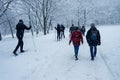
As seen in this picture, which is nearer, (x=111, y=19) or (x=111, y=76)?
(x=111, y=76)

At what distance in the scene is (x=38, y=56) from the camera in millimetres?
12617

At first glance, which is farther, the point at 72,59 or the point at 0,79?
the point at 72,59

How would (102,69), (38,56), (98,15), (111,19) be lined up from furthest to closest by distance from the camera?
(111,19) → (98,15) → (38,56) → (102,69)

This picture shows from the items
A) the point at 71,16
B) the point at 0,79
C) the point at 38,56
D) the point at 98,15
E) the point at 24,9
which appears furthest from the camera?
the point at 98,15

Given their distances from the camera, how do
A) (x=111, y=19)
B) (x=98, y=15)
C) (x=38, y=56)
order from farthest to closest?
(x=111, y=19), (x=98, y=15), (x=38, y=56)

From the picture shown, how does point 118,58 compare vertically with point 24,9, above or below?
below

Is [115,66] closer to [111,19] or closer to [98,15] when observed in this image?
[98,15]

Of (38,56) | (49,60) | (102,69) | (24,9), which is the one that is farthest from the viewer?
(24,9)

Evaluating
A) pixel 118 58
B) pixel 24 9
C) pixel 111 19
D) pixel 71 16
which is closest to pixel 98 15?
pixel 111 19

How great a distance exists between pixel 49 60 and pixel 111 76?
13.5 feet

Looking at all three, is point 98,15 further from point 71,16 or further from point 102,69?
point 102,69

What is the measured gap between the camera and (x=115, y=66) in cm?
1037

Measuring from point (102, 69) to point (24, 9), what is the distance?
31.5 metres

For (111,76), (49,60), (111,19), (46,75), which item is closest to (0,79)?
(46,75)
